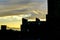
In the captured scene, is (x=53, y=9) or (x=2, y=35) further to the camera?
(x=2, y=35)

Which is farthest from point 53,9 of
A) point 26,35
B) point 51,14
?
point 26,35

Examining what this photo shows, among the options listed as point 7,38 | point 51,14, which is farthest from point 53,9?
point 7,38

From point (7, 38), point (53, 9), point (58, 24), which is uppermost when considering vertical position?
point (53, 9)

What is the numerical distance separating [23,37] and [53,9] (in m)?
→ 44.7

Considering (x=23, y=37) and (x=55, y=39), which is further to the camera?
(x=23, y=37)

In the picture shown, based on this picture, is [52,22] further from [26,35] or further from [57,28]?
[26,35]

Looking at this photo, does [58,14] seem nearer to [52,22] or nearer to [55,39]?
[52,22]

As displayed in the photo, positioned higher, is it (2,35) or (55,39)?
(55,39)

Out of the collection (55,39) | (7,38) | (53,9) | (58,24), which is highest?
(53,9)

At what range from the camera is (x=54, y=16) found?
102 feet

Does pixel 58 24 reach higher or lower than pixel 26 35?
higher

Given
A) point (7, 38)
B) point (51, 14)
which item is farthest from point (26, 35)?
point (51, 14)

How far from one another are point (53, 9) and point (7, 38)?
47.5 metres

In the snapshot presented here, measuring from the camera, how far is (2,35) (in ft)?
245
